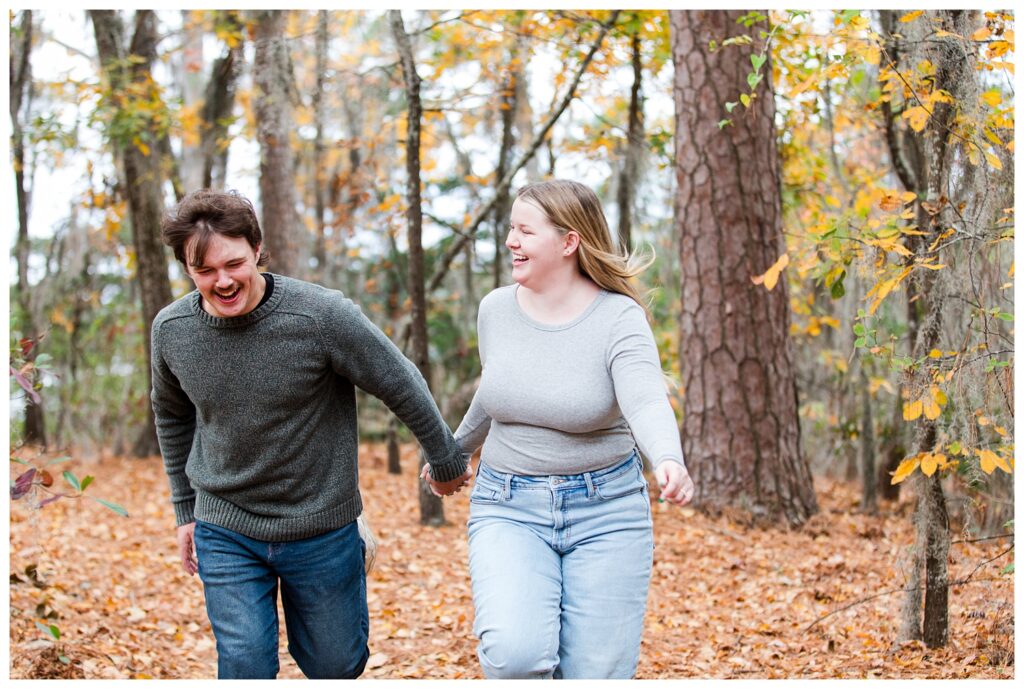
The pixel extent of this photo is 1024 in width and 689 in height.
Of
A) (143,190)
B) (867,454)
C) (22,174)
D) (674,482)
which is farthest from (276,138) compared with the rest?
(674,482)

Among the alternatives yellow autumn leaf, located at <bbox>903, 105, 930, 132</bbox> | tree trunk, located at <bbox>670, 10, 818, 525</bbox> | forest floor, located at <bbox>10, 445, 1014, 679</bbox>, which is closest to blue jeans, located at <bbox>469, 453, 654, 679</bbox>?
forest floor, located at <bbox>10, 445, 1014, 679</bbox>

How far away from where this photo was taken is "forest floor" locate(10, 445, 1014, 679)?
14.6 feet

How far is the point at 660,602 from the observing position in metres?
6.01

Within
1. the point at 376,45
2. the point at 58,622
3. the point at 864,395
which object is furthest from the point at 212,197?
the point at 376,45

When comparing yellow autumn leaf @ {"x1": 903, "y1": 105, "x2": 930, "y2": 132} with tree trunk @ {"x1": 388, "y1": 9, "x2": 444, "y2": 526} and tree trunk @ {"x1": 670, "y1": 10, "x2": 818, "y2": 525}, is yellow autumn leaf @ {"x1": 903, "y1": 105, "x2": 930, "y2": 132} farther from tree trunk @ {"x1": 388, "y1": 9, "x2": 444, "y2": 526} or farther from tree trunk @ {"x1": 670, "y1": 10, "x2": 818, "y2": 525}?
tree trunk @ {"x1": 388, "y1": 9, "x2": 444, "y2": 526}

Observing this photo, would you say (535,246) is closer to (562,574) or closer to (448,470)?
(448,470)

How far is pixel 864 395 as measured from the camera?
8008 mm

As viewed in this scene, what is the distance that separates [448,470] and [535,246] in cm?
92

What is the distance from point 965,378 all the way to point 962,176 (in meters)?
0.90

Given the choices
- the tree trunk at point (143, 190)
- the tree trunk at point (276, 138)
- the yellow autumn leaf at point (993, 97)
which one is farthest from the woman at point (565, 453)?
the tree trunk at point (143, 190)

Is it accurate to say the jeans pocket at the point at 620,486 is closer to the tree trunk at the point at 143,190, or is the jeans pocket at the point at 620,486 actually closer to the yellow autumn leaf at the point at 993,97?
the yellow autumn leaf at the point at 993,97

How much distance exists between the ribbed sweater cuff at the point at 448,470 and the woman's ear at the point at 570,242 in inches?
34.7

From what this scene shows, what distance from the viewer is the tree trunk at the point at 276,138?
9.52 metres

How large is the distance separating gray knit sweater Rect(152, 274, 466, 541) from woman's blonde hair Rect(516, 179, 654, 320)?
28.6 inches
